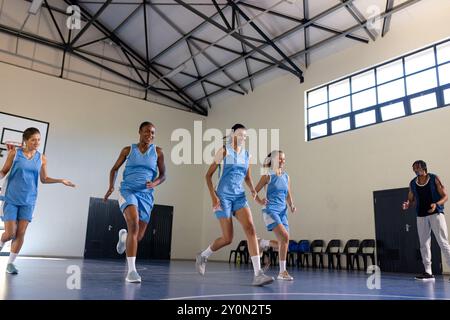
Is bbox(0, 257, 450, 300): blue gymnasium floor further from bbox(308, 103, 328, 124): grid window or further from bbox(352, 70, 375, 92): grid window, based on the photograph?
bbox(308, 103, 328, 124): grid window

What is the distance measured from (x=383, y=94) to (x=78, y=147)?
942cm

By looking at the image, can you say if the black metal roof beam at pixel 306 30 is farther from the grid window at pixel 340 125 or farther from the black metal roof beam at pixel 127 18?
the black metal roof beam at pixel 127 18

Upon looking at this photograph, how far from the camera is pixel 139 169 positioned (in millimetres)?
3797

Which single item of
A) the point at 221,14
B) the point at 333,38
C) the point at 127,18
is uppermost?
the point at 127,18

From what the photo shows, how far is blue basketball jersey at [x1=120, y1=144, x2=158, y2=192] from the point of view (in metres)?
3.73

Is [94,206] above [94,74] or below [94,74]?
below

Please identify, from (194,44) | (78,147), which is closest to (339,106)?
(194,44)

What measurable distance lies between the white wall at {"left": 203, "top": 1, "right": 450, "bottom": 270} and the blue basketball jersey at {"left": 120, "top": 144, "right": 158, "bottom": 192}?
279 inches

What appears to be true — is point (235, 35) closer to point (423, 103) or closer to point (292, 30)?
point (292, 30)

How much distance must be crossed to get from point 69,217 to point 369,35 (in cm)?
1031

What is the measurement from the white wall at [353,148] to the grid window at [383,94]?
224 millimetres

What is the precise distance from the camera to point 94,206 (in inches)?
518
